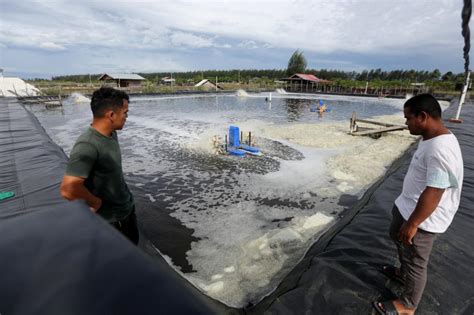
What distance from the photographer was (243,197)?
5953 millimetres

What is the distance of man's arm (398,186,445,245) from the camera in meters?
1.77

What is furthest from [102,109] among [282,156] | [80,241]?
[282,156]

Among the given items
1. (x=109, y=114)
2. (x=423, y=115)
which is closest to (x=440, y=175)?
(x=423, y=115)

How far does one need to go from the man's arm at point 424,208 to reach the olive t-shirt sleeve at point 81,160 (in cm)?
257

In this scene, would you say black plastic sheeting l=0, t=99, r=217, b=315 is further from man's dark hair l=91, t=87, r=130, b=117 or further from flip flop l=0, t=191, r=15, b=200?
flip flop l=0, t=191, r=15, b=200

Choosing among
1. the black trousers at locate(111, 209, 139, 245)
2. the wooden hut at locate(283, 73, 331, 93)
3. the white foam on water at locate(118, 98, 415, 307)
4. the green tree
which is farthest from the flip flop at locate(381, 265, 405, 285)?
the green tree

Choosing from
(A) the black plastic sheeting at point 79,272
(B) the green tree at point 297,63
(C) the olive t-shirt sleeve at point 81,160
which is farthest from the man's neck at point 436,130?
(B) the green tree at point 297,63

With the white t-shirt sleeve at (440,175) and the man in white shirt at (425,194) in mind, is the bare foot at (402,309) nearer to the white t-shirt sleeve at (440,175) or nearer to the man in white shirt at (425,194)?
the man in white shirt at (425,194)

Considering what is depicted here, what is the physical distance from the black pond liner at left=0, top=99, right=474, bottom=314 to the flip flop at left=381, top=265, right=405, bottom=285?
6 cm

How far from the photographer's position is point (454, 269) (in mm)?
2555

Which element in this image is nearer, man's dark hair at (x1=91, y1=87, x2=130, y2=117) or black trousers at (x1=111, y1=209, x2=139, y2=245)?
man's dark hair at (x1=91, y1=87, x2=130, y2=117)

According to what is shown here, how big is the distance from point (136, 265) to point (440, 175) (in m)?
2.02

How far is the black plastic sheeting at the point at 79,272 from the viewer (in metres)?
0.83

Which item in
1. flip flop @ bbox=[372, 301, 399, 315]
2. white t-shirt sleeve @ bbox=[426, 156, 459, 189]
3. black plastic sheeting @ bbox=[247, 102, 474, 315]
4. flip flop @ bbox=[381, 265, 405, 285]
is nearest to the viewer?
white t-shirt sleeve @ bbox=[426, 156, 459, 189]
